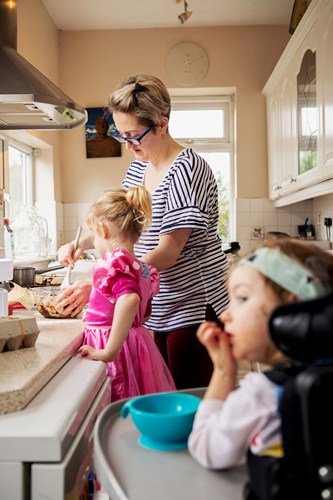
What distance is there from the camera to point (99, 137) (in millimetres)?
4480

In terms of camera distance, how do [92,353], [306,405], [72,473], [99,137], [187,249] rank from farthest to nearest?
1. [99,137]
2. [187,249]
3. [92,353]
4. [72,473]
5. [306,405]

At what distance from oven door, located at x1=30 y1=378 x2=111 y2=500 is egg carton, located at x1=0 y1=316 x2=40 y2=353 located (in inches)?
8.9

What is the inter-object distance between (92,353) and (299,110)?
2.52 meters

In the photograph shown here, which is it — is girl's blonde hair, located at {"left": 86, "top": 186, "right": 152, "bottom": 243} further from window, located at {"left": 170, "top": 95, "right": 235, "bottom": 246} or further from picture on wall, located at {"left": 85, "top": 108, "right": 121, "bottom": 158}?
window, located at {"left": 170, "top": 95, "right": 235, "bottom": 246}

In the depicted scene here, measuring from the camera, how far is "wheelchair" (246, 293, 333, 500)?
0.53 metres

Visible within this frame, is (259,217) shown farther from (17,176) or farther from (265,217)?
(17,176)

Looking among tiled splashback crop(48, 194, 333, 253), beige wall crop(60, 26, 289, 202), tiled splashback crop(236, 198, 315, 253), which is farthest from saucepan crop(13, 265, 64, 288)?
tiled splashback crop(236, 198, 315, 253)

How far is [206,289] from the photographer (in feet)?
5.65

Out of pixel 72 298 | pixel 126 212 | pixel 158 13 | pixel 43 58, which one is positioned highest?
pixel 158 13

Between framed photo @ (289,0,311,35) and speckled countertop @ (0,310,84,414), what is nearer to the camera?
speckled countertop @ (0,310,84,414)

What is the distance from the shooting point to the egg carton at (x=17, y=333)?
3.98 feet

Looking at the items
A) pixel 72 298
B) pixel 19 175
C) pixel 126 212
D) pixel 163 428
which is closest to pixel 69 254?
pixel 72 298

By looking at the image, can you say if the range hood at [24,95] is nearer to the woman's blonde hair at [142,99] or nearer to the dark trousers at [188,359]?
the woman's blonde hair at [142,99]

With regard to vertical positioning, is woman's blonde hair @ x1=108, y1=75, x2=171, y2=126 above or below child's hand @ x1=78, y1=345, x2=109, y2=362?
above
